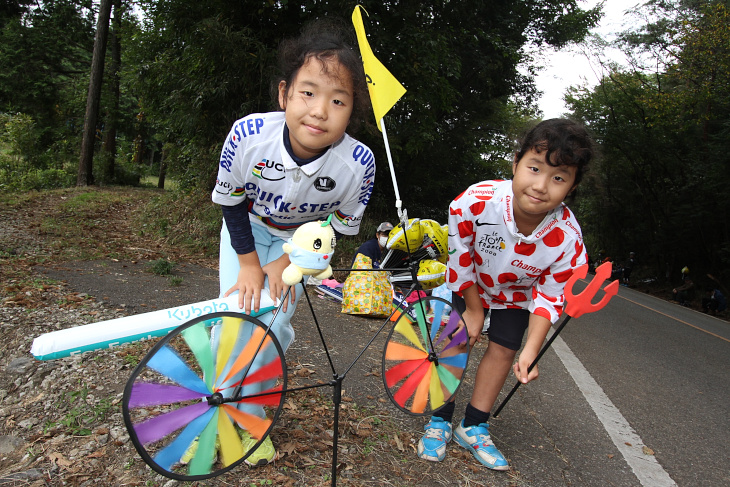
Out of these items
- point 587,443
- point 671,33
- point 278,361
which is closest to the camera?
point 278,361

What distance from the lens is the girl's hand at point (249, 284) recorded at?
1.97m

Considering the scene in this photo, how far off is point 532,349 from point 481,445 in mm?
582

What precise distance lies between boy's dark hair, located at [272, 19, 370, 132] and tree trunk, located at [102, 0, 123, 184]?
1786 centimetres

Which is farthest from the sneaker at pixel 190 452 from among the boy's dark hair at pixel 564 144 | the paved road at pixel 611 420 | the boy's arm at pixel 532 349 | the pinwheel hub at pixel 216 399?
the boy's dark hair at pixel 564 144

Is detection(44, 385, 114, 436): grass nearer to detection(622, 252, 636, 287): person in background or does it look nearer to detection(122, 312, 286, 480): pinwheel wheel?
detection(122, 312, 286, 480): pinwheel wheel

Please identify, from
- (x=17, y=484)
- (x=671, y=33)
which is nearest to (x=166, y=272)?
(x=17, y=484)

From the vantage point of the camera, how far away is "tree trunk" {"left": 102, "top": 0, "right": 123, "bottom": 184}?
58.5 feet

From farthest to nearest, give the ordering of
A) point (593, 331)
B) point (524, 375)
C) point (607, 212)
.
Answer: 1. point (607, 212)
2. point (593, 331)
3. point (524, 375)

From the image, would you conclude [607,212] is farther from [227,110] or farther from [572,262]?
[572,262]

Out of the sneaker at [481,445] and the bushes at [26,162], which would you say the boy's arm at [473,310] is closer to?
the sneaker at [481,445]

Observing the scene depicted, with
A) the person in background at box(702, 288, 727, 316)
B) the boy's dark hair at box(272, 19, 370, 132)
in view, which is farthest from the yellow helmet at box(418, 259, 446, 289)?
the person in background at box(702, 288, 727, 316)

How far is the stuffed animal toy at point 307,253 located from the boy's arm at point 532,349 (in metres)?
1.04

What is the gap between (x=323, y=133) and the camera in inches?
79.4

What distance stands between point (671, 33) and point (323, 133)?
68.8 ft
